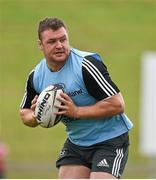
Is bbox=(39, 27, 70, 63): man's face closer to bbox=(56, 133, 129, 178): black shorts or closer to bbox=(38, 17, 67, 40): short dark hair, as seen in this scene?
bbox=(38, 17, 67, 40): short dark hair

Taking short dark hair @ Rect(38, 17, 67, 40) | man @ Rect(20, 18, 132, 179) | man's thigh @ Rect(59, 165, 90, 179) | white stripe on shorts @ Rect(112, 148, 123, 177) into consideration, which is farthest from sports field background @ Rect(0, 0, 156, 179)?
short dark hair @ Rect(38, 17, 67, 40)

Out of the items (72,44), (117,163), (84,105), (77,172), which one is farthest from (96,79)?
(72,44)

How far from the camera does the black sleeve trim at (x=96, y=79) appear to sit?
930 centimetres

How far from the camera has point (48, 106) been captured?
9562 mm

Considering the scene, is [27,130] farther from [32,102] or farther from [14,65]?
[32,102]

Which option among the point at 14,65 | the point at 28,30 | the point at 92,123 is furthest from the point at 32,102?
the point at 28,30

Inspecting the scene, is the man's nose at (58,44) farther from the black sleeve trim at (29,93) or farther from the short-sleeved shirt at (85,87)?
the black sleeve trim at (29,93)

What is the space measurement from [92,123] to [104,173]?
0.54m

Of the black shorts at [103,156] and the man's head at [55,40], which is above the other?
the man's head at [55,40]

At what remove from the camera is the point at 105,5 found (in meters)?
35.8

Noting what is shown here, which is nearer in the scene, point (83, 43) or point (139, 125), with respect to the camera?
point (139, 125)

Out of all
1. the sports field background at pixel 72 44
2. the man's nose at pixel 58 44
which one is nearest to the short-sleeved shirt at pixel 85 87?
the man's nose at pixel 58 44

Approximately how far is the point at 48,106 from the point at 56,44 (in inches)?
26.4

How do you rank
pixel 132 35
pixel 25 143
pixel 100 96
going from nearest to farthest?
1. pixel 100 96
2. pixel 25 143
3. pixel 132 35
